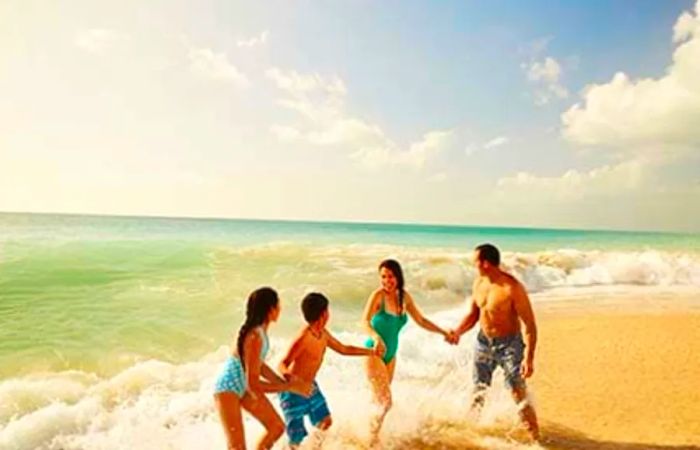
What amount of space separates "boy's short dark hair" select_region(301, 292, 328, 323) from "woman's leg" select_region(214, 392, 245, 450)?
87 cm

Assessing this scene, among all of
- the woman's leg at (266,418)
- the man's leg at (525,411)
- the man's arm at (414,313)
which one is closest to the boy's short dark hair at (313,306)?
the woman's leg at (266,418)

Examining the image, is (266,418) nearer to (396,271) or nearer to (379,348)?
(379,348)

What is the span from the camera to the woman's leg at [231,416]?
4.48m

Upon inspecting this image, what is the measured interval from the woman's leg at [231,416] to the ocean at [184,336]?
1.49m

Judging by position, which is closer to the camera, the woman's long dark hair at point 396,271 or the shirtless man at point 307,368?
the shirtless man at point 307,368

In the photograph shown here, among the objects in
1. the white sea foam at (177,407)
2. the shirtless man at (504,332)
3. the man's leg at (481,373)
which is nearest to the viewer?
the shirtless man at (504,332)

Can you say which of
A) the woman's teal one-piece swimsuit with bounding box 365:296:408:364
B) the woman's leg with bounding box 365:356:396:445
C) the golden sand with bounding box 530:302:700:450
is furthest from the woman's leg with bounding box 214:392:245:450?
the golden sand with bounding box 530:302:700:450

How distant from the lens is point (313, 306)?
4871 millimetres

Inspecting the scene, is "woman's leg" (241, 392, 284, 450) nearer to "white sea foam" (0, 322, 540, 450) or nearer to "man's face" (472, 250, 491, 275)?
"white sea foam" (0, 322, 540, 450)

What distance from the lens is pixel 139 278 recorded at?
21.4m

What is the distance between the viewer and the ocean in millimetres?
6676

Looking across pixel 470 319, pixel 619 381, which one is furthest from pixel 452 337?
pixel 619 381

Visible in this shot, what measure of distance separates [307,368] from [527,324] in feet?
7.32

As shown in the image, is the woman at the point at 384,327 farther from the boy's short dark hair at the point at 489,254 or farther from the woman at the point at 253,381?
the woman at the point at 253,381
